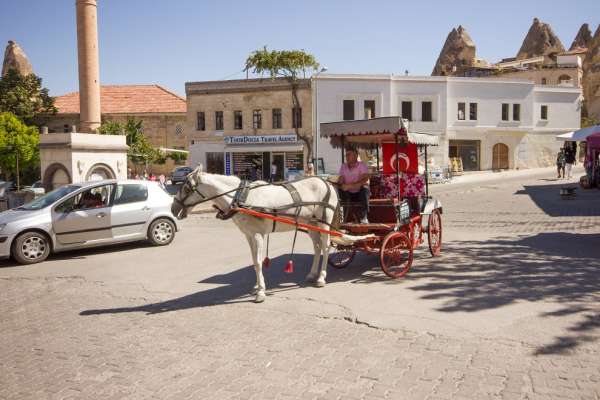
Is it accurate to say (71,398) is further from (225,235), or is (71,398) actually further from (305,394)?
(225,235)

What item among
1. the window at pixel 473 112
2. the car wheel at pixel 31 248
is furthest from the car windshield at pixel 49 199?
the window at pixel 473 112

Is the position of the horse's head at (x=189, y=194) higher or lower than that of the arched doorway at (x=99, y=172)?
lower

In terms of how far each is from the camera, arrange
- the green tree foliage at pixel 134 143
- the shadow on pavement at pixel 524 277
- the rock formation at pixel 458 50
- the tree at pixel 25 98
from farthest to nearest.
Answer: the rock formation at pixel 458 50 < the tree at pixel 25 98 < the green tree foliage at pixel 134 143 < the shadow on pavement at pixel 524 277

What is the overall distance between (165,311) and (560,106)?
43662 millimetres

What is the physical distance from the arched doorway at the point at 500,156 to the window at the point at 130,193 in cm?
3483

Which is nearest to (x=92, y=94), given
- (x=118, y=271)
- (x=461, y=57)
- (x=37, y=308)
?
(x=118, y=271)

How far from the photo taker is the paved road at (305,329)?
4500 millimetres

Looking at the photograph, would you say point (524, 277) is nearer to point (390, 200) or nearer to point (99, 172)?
point (390, 200)

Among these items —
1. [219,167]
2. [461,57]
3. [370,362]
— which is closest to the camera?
[370,362]

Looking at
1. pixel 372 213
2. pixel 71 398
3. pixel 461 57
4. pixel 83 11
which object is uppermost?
pixel 461 57

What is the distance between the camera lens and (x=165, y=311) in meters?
6.80

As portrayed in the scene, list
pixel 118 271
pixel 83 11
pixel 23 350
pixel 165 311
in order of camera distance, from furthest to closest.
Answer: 1. pixel 83 11
2. pixel 118 271
3. pixel 165 311
4. pixel 23 350

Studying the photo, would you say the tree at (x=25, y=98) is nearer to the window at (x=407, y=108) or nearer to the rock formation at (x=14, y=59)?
the rock formation at (x=14, y=59)

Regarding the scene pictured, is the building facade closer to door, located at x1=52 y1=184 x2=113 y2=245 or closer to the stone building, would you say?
the stone building
